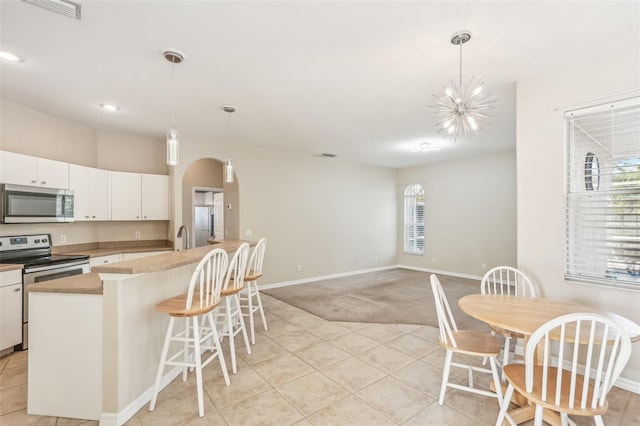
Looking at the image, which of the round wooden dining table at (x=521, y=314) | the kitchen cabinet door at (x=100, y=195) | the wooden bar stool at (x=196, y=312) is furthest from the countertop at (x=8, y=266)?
the round wooden dining table at (x=521, y=314)

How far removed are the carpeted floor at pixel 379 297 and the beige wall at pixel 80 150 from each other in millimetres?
2739

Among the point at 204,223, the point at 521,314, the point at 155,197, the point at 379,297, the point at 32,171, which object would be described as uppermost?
the point at 32,171

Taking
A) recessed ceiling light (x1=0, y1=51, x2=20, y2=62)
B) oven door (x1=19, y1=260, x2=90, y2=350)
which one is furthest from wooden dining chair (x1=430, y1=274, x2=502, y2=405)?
recessed ceiling light (x1=0, y1=51, x2=20, y2=62)

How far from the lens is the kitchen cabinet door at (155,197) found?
4672 mm

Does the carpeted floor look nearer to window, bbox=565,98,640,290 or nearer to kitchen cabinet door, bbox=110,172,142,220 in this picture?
window, bbox=565,98,640,290

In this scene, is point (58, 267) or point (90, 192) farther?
point (90, 192)

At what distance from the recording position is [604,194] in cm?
251

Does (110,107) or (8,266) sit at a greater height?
(110,107)

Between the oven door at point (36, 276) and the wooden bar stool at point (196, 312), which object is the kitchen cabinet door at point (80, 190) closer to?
the oven door at point (36, 276)

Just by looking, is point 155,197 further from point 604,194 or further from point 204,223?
point 604,194

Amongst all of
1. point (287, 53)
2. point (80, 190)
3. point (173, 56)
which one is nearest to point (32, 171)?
point (80, 190)

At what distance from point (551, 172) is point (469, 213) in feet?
13.6

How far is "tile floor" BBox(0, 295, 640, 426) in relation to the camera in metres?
2.05

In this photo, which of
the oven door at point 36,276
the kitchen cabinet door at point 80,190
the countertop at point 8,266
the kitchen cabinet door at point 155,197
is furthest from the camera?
the kitchen cabinet door at point 155,197
